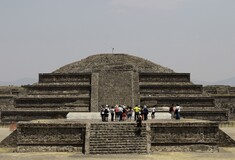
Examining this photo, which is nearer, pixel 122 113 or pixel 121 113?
pixel 121 113

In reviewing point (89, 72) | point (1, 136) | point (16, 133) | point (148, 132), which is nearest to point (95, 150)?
point (148, 132)

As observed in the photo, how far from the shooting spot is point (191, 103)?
38.0 metres

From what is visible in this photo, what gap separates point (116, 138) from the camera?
23375 mm

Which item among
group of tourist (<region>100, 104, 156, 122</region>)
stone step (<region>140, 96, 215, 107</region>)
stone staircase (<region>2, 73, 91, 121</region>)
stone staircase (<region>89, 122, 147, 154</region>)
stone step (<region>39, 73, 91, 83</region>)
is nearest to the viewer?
stone staircase (<region>89, 122, 147, 154</region>)

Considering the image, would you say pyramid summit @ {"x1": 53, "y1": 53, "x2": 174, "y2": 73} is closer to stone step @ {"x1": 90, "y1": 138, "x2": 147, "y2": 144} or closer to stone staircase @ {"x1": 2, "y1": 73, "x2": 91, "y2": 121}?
stone staircase @ {"x1": 2, "y1": 73, "x2": 91, "y2": 121}

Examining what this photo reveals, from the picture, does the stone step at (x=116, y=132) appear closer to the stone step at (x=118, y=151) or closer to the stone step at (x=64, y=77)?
the stone step at (x=118, y=151)

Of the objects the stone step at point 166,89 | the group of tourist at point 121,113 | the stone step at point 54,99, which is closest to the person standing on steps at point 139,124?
the group of tourist at point 121,113

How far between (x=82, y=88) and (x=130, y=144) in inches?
645

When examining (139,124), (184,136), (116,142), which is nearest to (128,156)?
(116,142)

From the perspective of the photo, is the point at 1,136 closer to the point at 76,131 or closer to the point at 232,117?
the point at 76,131

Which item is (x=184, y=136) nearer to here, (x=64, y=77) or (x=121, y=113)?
(x=121, y=113)

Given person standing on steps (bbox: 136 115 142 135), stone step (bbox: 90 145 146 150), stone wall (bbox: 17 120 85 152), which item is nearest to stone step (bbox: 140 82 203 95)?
person standing on steps (bbox: 136 115 142 135)

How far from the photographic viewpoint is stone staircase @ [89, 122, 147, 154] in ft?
74.0

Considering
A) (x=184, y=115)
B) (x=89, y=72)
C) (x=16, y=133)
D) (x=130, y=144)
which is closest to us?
(x=130, y=144)
